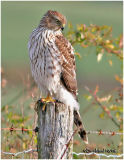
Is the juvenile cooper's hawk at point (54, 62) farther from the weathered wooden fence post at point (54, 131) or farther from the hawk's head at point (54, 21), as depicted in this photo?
the weathered wooden fence post at point (54, 131)

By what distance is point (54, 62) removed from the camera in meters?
4.85

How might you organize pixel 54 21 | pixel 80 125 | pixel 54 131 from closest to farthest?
pixel 54 131 < pixel 80 125 < pixel 54 21

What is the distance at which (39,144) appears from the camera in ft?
12.3

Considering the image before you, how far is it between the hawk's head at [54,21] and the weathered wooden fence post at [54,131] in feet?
5.44

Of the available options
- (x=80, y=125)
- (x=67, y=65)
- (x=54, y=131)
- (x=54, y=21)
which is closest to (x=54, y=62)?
(x=67, y=65)

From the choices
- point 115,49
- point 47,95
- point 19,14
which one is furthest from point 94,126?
point 19,14

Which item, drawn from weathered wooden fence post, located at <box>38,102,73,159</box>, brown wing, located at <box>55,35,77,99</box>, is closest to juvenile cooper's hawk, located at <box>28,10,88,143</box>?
brown wing, located at <box>55,35,77,99</box>

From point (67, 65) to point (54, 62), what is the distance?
0.22 m

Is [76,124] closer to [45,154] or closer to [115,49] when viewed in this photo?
[45,154]

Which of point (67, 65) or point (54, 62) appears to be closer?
point (54, 62)

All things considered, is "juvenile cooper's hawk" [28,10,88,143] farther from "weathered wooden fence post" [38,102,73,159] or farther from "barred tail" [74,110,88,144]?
"weathered wooden fence post" [38,102,73,159]

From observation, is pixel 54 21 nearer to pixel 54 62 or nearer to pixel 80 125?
pixel 54 62

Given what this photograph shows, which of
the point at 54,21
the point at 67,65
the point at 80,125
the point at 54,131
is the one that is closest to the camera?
the point at 54,131

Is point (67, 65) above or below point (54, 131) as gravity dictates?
above
